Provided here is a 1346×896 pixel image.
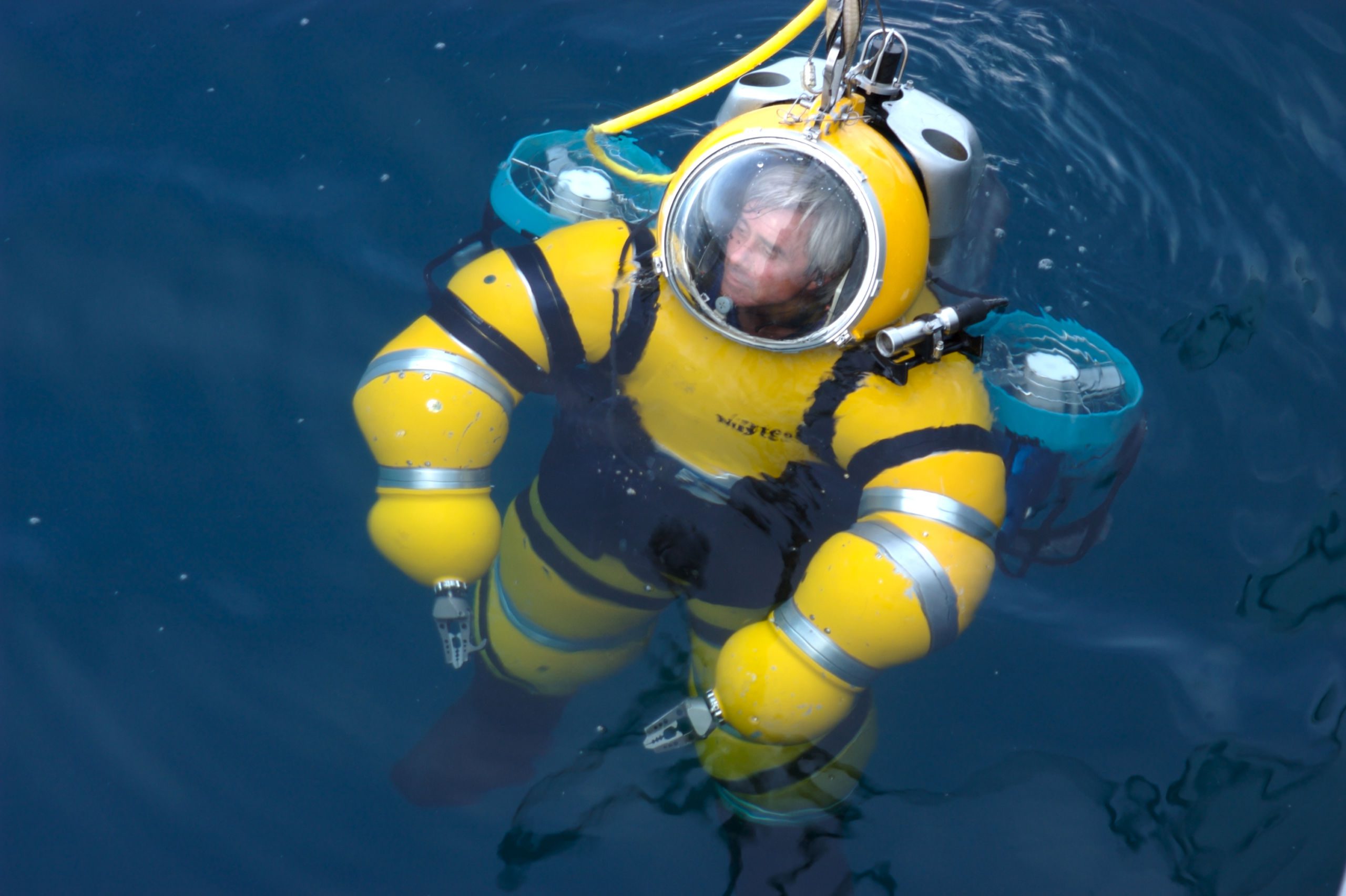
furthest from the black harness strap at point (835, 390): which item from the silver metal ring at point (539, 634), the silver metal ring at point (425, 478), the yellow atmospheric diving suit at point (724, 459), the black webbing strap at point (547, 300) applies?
the silver metal ring at point (539, 634)

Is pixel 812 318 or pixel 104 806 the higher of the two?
pixel 812 318

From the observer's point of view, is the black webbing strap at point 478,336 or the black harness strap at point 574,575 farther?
the black harness strap at point 574,575

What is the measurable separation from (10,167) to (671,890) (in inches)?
158

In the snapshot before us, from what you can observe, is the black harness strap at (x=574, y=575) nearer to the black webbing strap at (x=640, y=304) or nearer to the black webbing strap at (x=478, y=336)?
the black webbing strap at (x=478, y=336)

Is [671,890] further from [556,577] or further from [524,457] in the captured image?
[524,457]

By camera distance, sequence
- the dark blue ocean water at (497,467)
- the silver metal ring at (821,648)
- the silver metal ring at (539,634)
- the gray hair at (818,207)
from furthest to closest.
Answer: the silver metal ring at (539,634), the dark blue ocean water at (497,467), the silver metal ring at (821,648), the gray hair at (818,207)

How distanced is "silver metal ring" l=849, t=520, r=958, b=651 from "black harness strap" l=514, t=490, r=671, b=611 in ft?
3.23

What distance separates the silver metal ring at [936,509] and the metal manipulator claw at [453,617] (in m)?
1.30

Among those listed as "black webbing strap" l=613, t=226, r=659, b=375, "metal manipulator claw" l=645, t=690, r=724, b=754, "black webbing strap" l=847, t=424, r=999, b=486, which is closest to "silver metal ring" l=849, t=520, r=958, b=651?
"black webbing strap" l=847, t=424, r=999, b=486

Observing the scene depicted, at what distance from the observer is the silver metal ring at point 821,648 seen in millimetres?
3025

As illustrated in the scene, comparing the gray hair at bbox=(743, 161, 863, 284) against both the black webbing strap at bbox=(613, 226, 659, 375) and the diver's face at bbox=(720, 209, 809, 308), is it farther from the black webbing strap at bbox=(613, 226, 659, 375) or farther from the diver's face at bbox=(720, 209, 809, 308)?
the black webbing strap at bbox=(613, 226, 659, 375)

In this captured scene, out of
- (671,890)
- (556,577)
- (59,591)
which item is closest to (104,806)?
(59,591)

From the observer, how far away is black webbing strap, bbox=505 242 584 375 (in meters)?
3.28

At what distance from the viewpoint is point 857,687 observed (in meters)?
3.14
